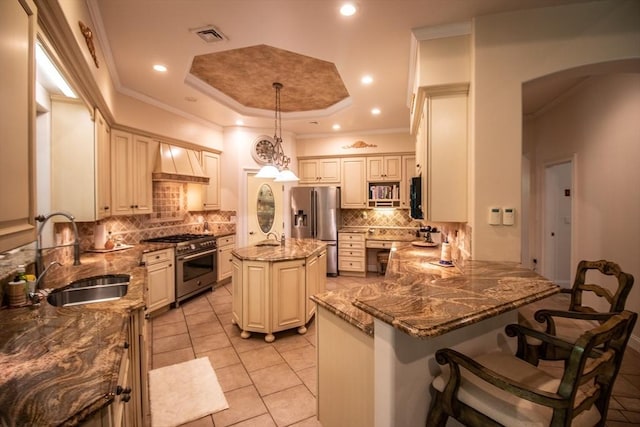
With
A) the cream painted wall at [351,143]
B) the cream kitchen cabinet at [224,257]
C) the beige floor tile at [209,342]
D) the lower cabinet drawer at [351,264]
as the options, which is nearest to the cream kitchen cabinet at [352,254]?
the lower cabinet drawer at [351,264]

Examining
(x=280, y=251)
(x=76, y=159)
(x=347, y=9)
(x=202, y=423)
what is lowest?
(x=202, y=423)

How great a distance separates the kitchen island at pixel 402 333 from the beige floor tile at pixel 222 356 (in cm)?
128

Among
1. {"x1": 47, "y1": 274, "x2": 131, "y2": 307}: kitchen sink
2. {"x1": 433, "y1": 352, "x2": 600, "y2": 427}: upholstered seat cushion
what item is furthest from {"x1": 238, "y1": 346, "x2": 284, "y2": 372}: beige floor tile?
{"x1": 433, "y1": 352, "x2": 600, "y2": 427}: upholstered seat cushion

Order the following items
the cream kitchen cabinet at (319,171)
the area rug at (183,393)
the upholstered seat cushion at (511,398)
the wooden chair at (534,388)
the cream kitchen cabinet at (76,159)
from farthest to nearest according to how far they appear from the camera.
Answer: the cream kitchen cabinet at (319,171) → the cream kitchen cabinet at (76,159) → the area rug at (183,393) → the upholstered seat cushion at (511,398) → the wooden chair at (534,388)

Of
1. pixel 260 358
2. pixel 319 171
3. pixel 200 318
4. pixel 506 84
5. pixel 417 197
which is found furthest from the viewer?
pixel 319 171

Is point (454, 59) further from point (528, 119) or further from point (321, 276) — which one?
point (528, 119)

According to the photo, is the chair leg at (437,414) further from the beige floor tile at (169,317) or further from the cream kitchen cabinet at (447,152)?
the beige floor tile at (169,317)

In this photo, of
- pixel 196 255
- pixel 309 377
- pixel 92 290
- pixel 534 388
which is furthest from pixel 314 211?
pixel 534 388

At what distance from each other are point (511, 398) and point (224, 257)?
472 centimetres

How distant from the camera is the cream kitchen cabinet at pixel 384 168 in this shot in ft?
19.3

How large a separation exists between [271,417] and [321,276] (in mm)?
1845

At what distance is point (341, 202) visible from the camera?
616 cm

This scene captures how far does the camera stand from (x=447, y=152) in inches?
99.1

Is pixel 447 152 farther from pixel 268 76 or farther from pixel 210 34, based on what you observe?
pixel 268 76
